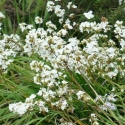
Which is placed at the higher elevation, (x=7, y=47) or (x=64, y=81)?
(x=7, y=47)

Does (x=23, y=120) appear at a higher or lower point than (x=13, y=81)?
lower

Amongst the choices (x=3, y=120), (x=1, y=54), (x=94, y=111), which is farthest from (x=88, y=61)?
(x=3, y=120)

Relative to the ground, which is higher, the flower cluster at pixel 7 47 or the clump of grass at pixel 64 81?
the flower cluster at pixel 7 47

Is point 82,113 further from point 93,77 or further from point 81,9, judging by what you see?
point 81,9

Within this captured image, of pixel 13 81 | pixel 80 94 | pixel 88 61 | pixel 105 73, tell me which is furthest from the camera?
pixel 13 81

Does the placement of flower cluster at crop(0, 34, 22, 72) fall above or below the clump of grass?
above

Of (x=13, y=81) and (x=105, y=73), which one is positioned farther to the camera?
(x=13, y=81)

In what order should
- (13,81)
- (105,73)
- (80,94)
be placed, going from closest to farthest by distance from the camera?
(80,94) < (105,73) < (13,81)

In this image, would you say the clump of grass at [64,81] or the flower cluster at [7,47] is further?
the flower cluster at [7,47]

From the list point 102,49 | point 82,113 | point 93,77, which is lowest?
point 82,113

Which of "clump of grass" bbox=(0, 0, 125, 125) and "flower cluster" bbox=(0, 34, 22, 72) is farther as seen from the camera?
"flower cluster" bbox=(0, 34, 22, 72)

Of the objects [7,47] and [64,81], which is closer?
[64,81]
